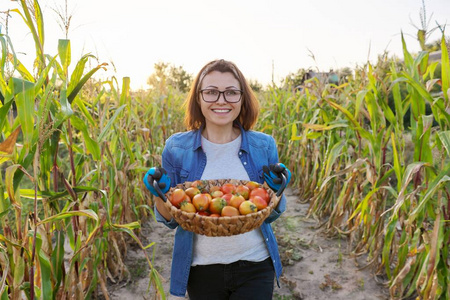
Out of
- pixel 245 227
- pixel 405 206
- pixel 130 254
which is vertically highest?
pixel 245 227

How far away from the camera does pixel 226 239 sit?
1484 millimetres

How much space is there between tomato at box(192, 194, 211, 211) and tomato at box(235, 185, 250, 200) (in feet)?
0.42

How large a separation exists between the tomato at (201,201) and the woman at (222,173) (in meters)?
0.13

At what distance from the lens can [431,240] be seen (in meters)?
1.74

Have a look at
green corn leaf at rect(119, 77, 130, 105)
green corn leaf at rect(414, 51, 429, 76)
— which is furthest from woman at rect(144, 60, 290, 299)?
green corn leaf at rect(414, 51, 429, 76)

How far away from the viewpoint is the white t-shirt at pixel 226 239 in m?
1.48

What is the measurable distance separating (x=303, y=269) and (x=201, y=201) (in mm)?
1801

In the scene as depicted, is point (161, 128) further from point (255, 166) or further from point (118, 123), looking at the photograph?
point (255, 166)

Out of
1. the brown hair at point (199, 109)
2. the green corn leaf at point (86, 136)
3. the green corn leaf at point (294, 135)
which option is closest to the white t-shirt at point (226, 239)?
the brown hair at point (199, 109)

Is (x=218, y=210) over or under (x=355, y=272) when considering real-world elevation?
over

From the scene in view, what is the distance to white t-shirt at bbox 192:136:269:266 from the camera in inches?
58.4

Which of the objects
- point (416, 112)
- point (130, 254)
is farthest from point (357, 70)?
point (130, 254)

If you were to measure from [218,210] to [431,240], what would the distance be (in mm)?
1105

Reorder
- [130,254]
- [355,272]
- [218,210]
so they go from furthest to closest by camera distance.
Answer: [130,254] < [355,272] < [218,210]
